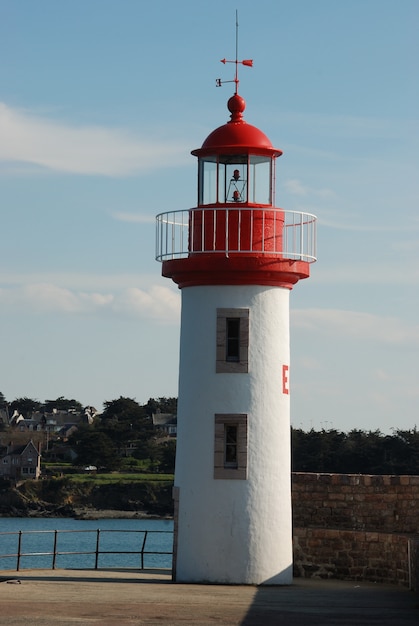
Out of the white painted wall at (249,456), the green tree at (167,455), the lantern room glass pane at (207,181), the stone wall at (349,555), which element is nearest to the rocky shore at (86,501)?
the green tree at (167,455)

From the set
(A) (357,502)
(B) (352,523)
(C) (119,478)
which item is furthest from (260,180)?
(C) (119,478)

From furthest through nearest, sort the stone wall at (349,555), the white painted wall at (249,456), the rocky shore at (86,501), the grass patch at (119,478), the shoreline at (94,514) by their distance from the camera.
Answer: the grass patch at (119,478) → the shoreline at (94,514) → the rocky shore at (86,501) → the stone wall at (349,555) → the white painted wall at (249,456)

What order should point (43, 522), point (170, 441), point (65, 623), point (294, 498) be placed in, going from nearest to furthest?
1. point (65, 623)
2. point (294, 498)
3. point (43, 522)
4. point (170, 441)

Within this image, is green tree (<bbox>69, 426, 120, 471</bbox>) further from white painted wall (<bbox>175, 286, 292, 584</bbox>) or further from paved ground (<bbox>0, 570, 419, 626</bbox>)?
white painted wall (<bbox>175, 286, 292, 584</bbox>)

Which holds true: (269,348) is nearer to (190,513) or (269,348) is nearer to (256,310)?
(256,310)

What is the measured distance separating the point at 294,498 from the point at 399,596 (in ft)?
13.8

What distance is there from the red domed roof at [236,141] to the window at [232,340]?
245cm

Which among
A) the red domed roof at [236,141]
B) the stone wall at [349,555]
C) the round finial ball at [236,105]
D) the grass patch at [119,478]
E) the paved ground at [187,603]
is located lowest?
the paved ground at [187,603]

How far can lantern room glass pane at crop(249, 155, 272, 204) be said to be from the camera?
2020 centimetres

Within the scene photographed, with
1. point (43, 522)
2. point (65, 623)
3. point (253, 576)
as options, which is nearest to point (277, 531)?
point (253, 576)

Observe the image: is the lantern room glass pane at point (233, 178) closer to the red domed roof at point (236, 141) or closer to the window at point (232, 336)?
the red domed roof at point (236, 141)

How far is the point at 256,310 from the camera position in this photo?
19.9m

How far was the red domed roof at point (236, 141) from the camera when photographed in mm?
20047

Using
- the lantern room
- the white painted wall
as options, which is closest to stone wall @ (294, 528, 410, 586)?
the white painted wall
